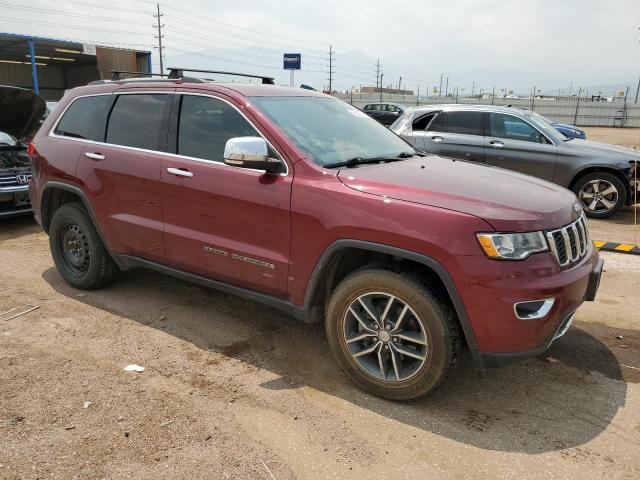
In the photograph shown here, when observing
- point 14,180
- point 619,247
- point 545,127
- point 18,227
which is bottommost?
point 18,227

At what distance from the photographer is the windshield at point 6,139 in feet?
23.7

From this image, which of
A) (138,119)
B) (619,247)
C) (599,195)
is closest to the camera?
(138,119)

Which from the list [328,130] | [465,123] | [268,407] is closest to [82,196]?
[328,130]

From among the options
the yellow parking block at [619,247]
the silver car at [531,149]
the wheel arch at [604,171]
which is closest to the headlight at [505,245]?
the yellow parking block at [619,247]

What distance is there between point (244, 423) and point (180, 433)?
0.34m

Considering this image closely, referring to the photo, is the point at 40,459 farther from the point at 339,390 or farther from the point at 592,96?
the point at 592,96

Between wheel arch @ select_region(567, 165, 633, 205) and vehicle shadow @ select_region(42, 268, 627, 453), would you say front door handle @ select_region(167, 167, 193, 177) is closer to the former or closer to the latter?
vehicle shadow @ select_region(42, 268, 627, 453)

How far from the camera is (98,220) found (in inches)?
170

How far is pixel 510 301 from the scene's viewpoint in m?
2.57

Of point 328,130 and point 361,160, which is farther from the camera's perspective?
point 328,130

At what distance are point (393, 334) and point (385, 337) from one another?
2.2 inches

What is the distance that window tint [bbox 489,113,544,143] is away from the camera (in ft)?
27.2

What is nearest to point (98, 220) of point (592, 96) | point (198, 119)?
point (198, 119)

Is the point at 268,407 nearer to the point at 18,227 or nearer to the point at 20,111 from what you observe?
the point at 18,227
